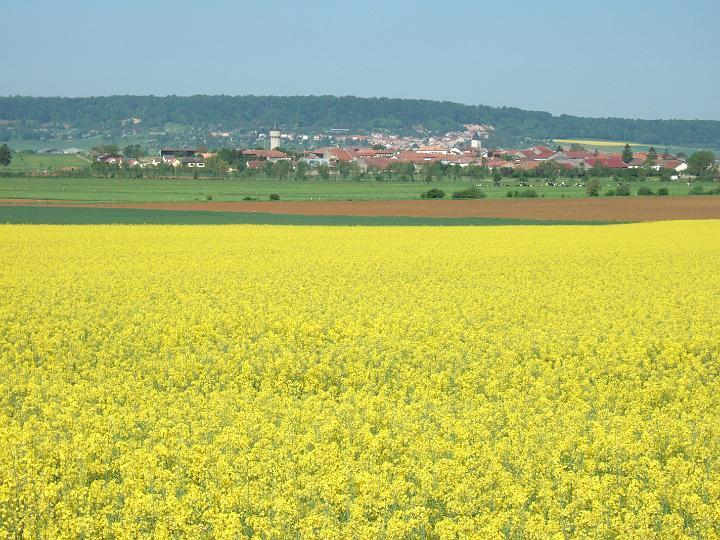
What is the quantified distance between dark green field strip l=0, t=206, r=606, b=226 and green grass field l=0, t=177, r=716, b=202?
16.0 meters

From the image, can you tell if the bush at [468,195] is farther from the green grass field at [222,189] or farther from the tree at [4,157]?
the tree at [4,157]

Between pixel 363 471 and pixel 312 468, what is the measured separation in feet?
1.80

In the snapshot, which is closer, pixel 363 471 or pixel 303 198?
pixel 363 471

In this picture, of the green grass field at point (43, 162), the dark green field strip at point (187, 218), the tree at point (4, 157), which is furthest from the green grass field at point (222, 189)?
the green grass field at point (43, 162)

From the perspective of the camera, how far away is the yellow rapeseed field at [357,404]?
29.5 feet

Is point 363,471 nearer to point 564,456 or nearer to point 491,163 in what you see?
point 564,456

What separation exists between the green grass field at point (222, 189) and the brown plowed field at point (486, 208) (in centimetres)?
874

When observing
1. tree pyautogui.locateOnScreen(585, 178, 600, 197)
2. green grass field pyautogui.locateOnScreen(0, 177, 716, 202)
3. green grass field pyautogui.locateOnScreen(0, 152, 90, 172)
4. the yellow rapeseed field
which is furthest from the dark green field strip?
green grass field pyautogui.locateOnScreen(0, 152, 90, 172)

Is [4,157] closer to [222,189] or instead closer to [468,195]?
[222,189]

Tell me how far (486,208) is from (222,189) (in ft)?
118

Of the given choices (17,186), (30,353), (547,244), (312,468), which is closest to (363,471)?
(312,468)

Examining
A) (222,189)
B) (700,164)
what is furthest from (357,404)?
(700,164)

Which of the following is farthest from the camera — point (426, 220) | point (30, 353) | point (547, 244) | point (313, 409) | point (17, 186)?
point (17, 186)

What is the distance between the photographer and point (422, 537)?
866 cm
